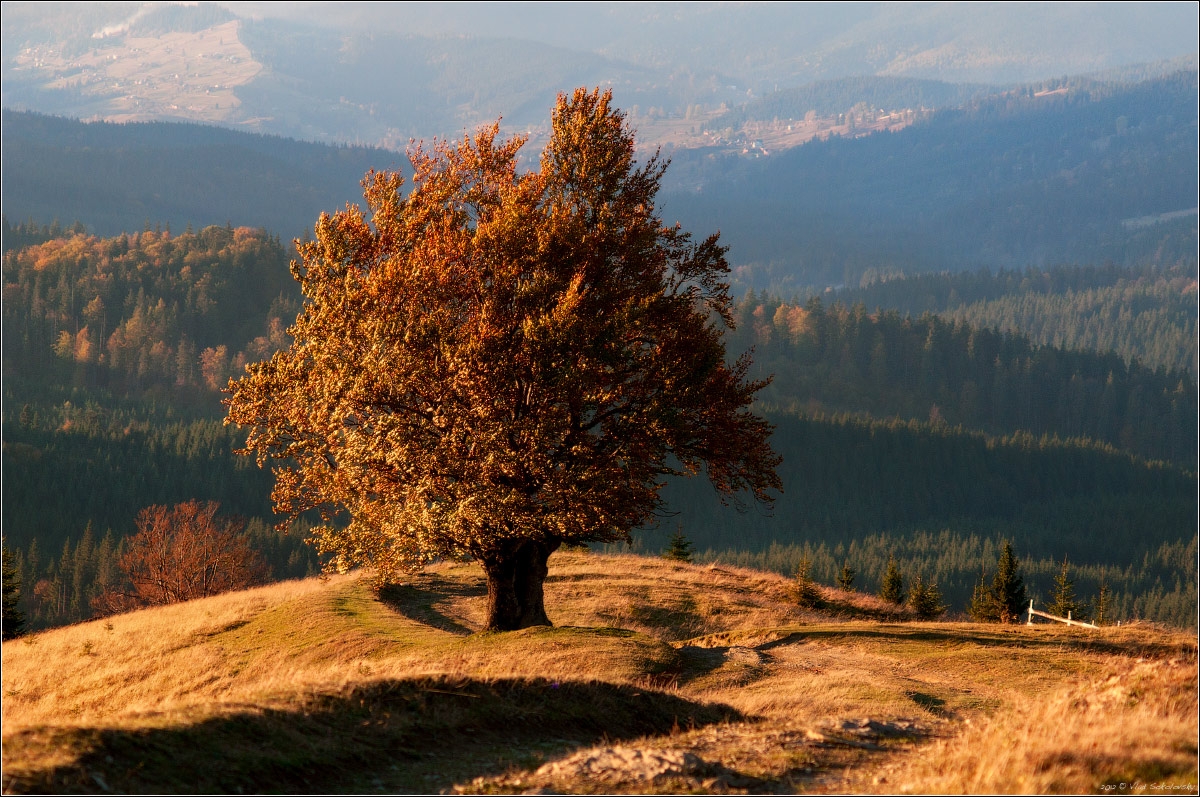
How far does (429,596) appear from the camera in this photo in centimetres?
4844

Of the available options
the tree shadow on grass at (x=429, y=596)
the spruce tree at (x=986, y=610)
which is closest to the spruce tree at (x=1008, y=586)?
the spruce tree at (x=986, y=610)

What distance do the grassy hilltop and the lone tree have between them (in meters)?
4.27

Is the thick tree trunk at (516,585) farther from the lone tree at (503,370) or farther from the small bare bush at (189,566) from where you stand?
the small bare bush at (189,566)

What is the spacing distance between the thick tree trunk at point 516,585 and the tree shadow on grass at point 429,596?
467 cm

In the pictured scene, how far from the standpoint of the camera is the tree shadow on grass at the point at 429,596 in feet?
139

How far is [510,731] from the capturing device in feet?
62.8

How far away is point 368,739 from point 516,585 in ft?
61.9

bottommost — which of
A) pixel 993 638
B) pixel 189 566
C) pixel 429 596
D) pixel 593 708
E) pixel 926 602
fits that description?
pixel 189 566

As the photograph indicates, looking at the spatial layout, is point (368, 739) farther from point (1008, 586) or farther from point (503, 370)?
point (1008, 586)

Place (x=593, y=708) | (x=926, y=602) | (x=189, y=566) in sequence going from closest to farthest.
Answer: (x=593, y=708)
(x=926, y=602)
(x=189, y=566)

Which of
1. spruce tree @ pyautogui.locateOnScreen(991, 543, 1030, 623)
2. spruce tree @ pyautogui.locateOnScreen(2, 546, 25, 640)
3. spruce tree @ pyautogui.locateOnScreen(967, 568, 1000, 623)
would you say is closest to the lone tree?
spruce tree @ pyautogui.locateOnScreen(2, 546, 25, 640)

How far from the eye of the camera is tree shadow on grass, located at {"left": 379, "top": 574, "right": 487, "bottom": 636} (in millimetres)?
42500

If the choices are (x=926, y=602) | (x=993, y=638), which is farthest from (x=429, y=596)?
(x=926, y=602)

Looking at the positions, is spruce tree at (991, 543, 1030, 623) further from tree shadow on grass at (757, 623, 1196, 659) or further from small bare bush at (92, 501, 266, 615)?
small bare bush at (92, 501, 266, 615)
